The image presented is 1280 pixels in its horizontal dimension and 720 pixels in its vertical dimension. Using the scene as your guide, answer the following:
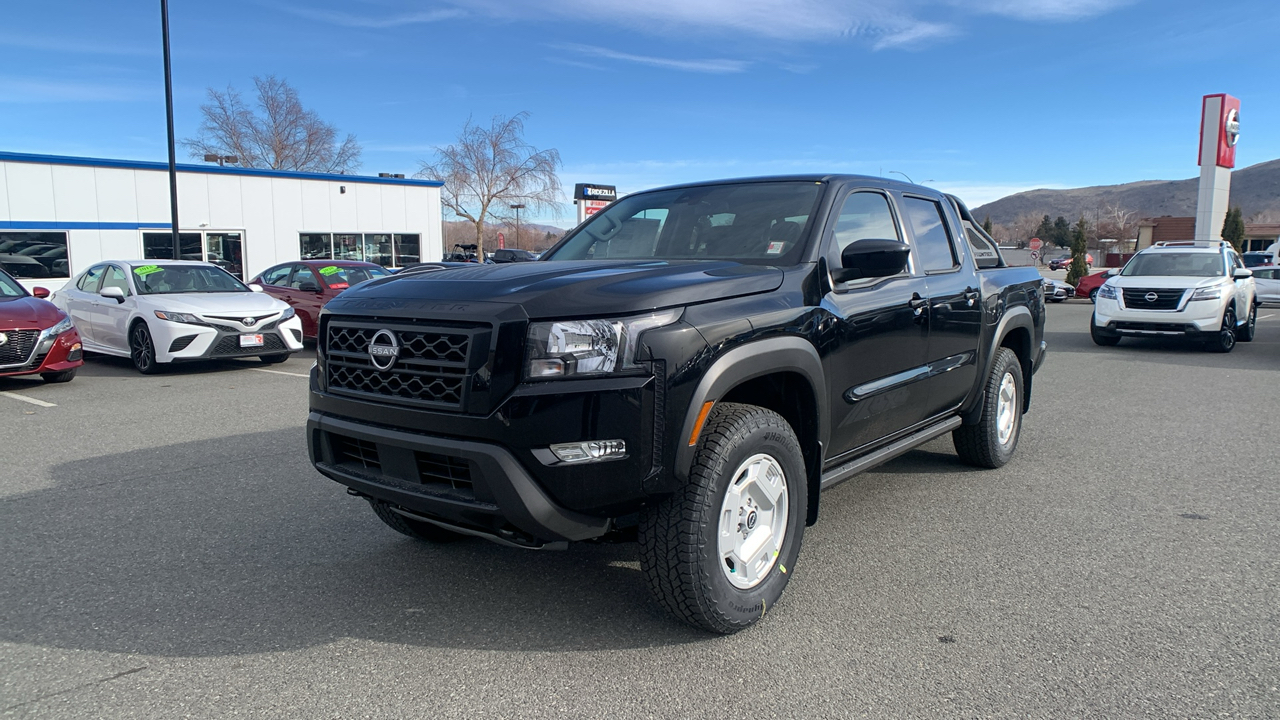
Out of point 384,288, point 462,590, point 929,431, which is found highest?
point 384,288

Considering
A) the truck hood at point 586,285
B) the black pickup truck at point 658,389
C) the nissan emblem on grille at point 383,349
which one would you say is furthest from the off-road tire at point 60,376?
the nissan emblem on grille at point 383,349

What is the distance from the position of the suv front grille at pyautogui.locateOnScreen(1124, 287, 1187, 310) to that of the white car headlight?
193 millimetres

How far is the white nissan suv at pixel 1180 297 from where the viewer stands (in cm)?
1305

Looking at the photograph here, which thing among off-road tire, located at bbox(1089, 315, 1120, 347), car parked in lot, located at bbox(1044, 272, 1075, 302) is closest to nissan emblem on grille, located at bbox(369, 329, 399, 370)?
off-road tire, located at bbox(1089, 315, 1120, 347)

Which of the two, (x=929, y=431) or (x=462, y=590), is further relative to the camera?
(x=929, y=431)

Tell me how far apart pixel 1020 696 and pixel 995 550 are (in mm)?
1499

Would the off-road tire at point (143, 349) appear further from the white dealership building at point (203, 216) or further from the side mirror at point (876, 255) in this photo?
the white dealership building at point (203, 216)

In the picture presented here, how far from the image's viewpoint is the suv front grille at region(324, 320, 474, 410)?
9.89 feet

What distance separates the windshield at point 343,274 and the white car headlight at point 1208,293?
1255 centimetres

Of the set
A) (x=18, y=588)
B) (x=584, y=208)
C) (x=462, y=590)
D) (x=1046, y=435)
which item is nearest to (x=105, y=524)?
(x=18, y=588)

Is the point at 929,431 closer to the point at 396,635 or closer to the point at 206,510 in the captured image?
the point at 396,635

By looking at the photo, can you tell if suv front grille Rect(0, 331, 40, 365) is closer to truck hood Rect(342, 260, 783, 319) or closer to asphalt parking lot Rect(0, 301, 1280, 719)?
asphalt parking lot Rect(0, 301, 1280, 719)

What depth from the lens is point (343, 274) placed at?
1434cm

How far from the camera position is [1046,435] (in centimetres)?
695
